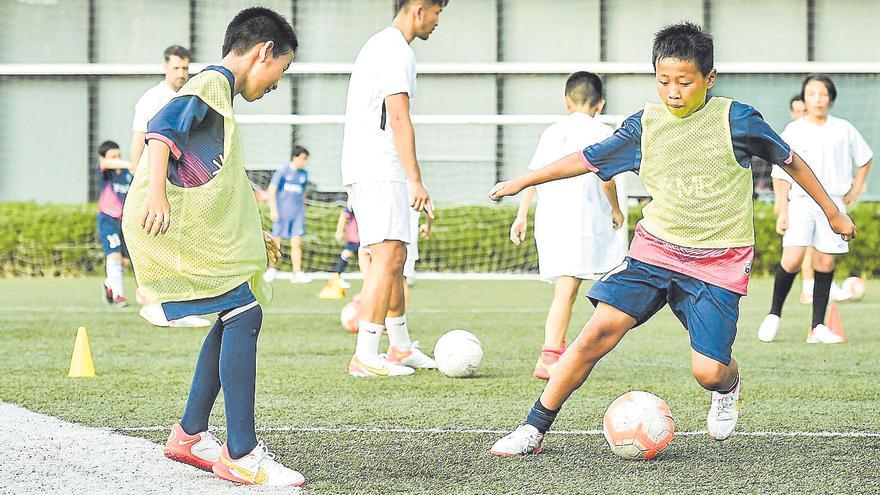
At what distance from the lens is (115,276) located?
12.4 metres

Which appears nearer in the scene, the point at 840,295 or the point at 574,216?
the point at 574,216

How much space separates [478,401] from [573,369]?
4.72ft

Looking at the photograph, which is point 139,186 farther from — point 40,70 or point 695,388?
point 40,70

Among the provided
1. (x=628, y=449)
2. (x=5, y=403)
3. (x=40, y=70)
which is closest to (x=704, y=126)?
(x=628, y=449)

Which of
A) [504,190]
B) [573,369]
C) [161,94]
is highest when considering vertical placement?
[161,94]

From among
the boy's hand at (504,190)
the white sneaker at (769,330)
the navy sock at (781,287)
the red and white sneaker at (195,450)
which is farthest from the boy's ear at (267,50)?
the navy sock at (781,287)

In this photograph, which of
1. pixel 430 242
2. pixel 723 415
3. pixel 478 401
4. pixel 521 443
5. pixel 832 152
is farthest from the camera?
pixel 430 242

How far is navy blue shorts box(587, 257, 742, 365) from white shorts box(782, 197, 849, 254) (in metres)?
4.83

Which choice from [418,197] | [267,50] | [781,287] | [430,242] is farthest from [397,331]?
[430,242]

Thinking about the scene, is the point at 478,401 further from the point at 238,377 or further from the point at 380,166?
the point at 238,377

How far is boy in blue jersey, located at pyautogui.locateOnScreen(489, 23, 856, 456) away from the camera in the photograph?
4.68 meters

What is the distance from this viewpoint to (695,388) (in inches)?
259

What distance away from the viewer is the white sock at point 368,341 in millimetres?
6945

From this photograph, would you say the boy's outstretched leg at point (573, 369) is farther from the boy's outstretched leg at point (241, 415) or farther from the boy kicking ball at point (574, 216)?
the boy kicking ball at point (574, 216)
